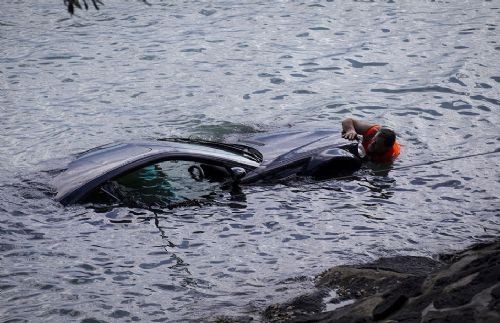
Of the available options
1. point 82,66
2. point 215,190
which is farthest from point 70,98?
point 215,190

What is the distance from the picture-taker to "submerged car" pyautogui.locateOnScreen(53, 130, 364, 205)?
9.41 metres

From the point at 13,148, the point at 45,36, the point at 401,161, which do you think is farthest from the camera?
the point at 45,36

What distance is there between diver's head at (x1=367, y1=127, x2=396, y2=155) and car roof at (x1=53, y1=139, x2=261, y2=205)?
6.07ft

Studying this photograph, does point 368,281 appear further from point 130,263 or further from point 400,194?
point 400,194

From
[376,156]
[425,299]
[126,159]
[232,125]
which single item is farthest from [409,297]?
[232,125]

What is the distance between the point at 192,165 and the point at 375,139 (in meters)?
2.83

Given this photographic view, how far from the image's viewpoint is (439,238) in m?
9.37

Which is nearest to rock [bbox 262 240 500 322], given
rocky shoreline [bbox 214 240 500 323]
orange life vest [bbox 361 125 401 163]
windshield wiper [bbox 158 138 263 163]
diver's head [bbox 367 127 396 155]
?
rocky shoreline [bbox 214 240 500 323]

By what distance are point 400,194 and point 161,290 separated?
391cm

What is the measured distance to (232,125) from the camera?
1346cm

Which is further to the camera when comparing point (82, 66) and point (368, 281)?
point (82, 66)

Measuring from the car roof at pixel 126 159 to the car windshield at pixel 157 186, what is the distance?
0.36 ft

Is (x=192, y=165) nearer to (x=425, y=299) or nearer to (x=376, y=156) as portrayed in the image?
(x=376, y=156)

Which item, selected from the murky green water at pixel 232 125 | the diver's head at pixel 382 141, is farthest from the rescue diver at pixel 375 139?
the murky green water at pixel 232 125
